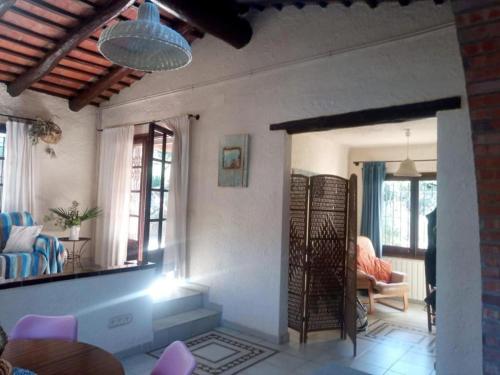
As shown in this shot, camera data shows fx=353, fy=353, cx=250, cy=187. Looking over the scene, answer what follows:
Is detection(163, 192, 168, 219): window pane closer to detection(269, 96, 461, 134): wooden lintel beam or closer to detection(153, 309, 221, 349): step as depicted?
detection(153, 309, 221, 349): step

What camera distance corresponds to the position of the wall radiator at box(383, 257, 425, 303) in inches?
209

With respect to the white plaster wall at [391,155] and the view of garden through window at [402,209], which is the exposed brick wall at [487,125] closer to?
the white plaster wall at [391,155]

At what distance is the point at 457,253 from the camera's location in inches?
103

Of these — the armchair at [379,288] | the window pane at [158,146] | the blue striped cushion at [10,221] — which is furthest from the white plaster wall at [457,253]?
the blue striped cushion at [10,221]

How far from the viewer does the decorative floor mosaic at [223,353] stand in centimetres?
295

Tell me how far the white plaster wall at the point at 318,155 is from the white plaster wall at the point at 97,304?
107 inches

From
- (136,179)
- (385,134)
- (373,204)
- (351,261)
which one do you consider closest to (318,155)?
(385,134)

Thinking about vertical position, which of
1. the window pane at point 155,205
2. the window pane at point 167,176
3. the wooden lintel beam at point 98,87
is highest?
the wooden lintel beam at point 98,87

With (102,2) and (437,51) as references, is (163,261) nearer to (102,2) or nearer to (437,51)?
(102,2)

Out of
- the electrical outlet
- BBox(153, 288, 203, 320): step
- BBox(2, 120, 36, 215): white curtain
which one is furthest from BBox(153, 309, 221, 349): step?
BBox(2, 120, 36, 215): white curtain

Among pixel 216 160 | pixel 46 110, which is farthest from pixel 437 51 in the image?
pixel 46 110

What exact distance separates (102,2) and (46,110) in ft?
8.00

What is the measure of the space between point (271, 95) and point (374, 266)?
302cm

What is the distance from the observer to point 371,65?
10.2 ft
